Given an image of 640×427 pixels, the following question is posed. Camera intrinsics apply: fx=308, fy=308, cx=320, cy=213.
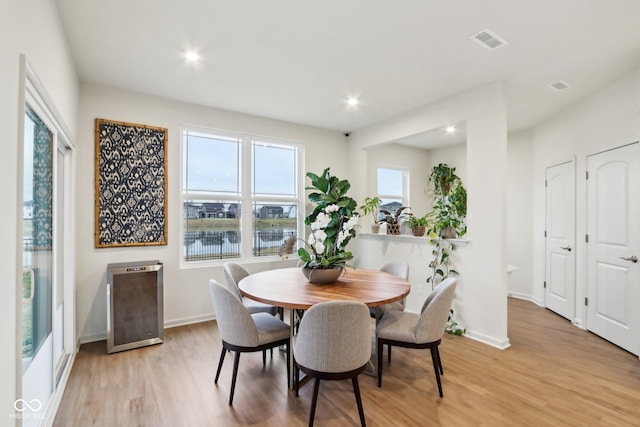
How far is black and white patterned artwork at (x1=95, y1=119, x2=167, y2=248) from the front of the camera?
3369 millimetres

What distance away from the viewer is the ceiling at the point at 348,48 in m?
2.17

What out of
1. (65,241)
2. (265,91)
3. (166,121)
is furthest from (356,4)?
(65,241)

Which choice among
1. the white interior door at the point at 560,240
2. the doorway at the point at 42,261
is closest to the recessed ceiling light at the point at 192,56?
the doorway at the point at 42,261

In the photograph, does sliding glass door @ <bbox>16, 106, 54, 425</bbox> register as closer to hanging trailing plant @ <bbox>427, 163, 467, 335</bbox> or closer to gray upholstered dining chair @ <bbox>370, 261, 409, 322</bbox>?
gray upholstered dining chair @ <bbox>370, 261, 409, 322</bbox>

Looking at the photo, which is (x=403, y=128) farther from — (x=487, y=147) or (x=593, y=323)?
(x=593, y=323)

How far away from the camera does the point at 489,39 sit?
2.51 meters

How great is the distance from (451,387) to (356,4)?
291 centimetres

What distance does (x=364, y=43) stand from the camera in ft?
8.48

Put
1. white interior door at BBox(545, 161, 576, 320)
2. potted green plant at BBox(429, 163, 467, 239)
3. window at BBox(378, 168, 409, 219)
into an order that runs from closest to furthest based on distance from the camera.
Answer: potted green plant at BBox(429, 163, 467, 239) < white interior door at BBox(545, 161, 576, 320) < window at BBox(378, 168, 409, 219)

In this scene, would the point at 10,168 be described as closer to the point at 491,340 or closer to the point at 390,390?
the point at 390,390

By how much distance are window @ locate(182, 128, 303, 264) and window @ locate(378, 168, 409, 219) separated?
191 cm

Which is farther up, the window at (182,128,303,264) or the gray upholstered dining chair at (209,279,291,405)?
the window at (182,128,303,264)

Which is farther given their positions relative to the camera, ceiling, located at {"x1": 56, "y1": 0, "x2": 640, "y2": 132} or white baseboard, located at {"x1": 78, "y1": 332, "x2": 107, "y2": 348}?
white baseboard, located at {"x1": 78, "y1": 332, "x2": 107, "y2": 348}

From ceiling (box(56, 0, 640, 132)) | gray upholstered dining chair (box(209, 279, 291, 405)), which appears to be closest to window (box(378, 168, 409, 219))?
ceiling (box(56, 0, 640, 132))
